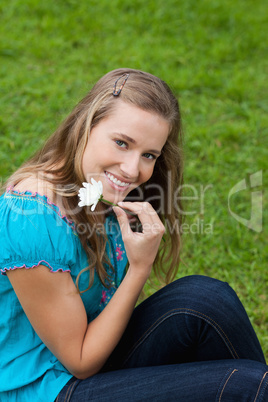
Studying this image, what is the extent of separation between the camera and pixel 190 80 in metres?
4.50

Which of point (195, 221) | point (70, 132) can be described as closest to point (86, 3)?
point (195, 221)

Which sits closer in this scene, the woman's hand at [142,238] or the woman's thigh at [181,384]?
the woman's thigh at [181,384]

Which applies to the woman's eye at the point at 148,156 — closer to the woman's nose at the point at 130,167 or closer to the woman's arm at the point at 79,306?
the woman's nose at the point at 130,167

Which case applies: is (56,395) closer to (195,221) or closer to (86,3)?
(195,221)

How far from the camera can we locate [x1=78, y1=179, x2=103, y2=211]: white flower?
184 centimetres

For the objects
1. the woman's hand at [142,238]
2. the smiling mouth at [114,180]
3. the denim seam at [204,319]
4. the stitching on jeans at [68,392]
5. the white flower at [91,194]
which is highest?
the smiling mouth at [114,180]

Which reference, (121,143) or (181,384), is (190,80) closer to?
(121,143)

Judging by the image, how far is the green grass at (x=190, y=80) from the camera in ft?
10.8

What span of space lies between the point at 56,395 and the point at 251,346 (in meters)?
0.79

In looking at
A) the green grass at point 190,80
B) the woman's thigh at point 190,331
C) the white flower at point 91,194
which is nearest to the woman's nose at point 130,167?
the white flower at point 91,194

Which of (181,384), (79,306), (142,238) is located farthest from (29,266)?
(181,384)

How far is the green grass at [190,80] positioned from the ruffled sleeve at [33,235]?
1401mm

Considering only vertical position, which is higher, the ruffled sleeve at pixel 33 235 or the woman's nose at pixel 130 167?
Result: the woman's nose at pixel 130 167

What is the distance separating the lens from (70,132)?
207cm
